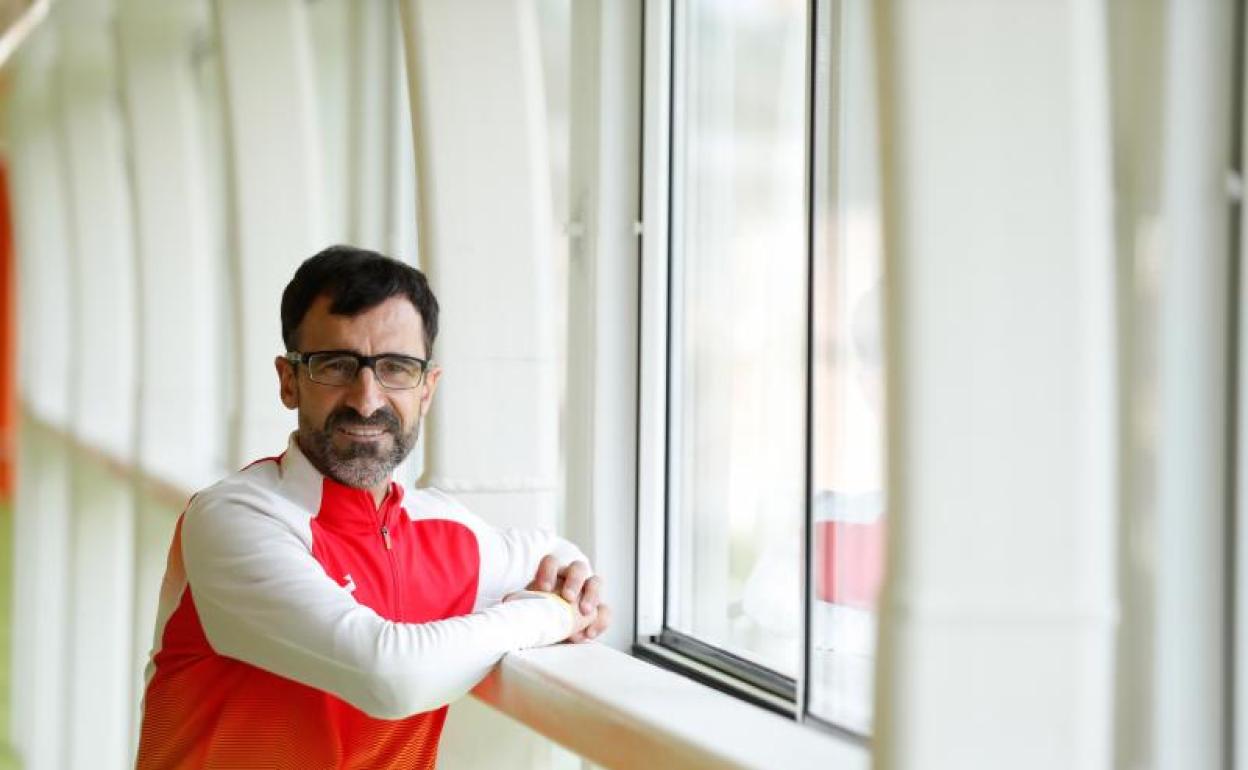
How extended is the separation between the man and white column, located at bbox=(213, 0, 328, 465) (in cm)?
272

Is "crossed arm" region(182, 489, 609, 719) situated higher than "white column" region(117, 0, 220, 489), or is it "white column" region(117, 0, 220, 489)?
"white column" region(117, 0, 220, 489)

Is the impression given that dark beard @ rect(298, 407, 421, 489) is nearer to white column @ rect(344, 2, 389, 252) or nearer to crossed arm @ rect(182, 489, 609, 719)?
crossed arm @ rect(182, 489, 609, 719)

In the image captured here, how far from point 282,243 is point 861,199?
320 cm

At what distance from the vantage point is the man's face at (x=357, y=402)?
305cm

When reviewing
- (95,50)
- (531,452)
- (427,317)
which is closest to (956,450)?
(427,317)

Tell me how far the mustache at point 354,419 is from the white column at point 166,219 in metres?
4.78

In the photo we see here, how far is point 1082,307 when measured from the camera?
1.95 meters

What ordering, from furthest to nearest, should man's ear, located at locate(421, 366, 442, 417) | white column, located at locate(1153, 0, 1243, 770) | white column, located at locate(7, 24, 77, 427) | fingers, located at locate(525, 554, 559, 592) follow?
1. white column, located at locate(7, 24, 77, 427)
2. fingers, located at locate(525, 554, 559, 592)
3. man's ear, located at locate(421, 366, 442, 417)
4. white column, located at locate(1153, 0, 1243, 770)

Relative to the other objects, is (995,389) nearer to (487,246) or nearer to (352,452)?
(352,452)

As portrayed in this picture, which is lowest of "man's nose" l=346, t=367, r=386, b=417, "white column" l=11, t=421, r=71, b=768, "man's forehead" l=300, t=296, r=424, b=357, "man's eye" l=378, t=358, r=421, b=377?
"white column" l=11, t=421, r=71, b=768

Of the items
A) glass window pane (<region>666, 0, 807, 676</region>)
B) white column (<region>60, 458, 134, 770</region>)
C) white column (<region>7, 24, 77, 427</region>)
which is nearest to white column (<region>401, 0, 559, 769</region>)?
glass window pane (<region>666, 0, 807, 676</region>)

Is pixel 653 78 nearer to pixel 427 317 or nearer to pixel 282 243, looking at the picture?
pixel 427 317

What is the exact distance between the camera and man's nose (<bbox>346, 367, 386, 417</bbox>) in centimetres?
304

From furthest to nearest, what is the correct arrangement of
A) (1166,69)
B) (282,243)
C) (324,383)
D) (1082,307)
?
(282,243), (324,383), (1166,69), (1082,307)
